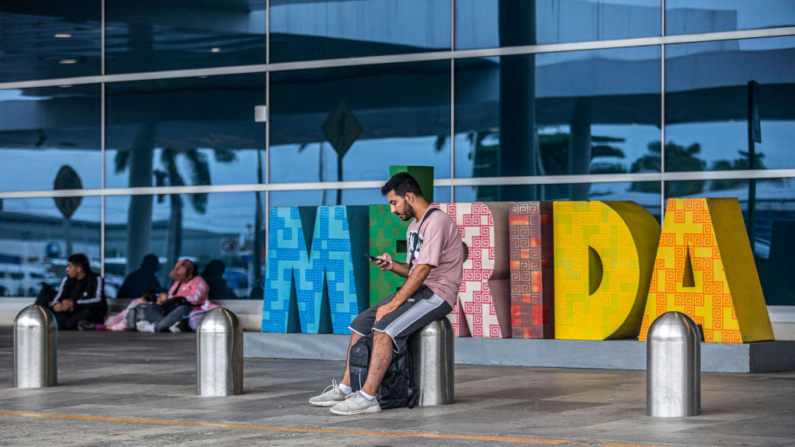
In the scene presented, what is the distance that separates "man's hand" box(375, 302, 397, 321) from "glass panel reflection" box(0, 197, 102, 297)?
1268cm

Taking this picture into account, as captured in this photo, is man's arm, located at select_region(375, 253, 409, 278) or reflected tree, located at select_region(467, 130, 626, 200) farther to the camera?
reflected tree, located at select_region(467, 130, 626, 200)

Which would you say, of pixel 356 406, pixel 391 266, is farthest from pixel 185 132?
pixel 356 406

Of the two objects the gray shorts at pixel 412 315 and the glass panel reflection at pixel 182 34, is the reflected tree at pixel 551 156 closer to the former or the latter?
the glass panel reflection at pixel 182 34

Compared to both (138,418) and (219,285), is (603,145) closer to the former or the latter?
(219,285)

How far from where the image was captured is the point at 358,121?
18672 mm

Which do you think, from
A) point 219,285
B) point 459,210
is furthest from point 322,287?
point 219,285

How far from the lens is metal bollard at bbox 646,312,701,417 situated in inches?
322

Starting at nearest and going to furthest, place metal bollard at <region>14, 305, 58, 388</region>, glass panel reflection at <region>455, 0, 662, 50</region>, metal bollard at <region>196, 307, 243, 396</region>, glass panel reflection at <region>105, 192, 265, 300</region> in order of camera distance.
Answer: metal bollard at <region>196, 307, 243, 396</region>
metal bollard at <region>14, 305, 58, 388</region>
glass panel reflection at <region>455, 0, 662, 50</region>
glass panel reflection at <region>105, 192, 265, 300</region>

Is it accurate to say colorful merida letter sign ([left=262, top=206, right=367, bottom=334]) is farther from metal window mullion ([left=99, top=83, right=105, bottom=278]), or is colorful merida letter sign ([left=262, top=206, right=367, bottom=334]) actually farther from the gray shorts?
metal window mullion ([left=99, top=83, right=105, bottom=278])

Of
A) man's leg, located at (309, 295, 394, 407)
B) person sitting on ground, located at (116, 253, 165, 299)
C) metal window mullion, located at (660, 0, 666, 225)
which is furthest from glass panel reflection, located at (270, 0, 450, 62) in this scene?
man's leg, located at (309, 295, 394, 407)

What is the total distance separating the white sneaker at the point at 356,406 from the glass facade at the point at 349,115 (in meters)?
8.90

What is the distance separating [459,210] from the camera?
1334 cm

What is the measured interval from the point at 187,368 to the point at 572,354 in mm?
4354

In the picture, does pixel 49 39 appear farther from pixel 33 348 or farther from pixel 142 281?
pixel 33 348
